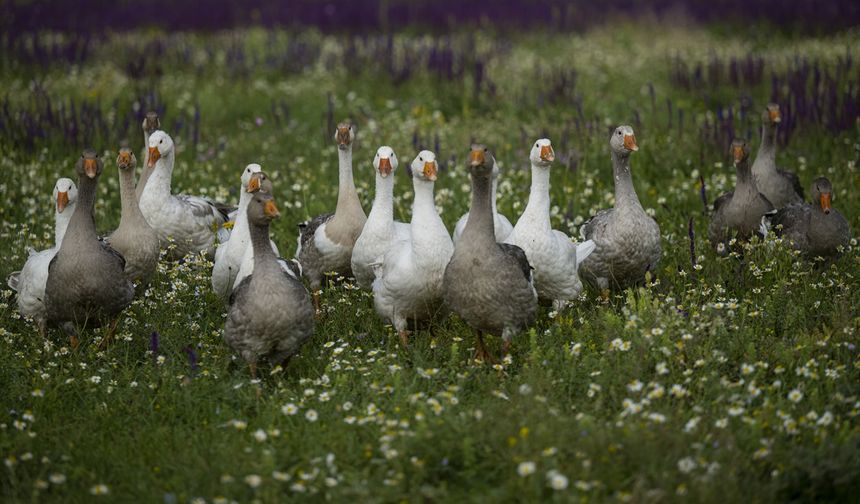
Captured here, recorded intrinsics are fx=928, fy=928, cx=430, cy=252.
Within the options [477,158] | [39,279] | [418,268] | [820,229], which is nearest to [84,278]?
[39,279]

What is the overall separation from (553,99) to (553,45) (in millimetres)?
4816

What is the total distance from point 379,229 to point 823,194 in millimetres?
3316

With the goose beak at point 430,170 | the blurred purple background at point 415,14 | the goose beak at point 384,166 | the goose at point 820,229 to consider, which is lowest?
the goose at point 820,229

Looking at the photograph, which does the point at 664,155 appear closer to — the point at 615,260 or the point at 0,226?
→ the point at 615,260

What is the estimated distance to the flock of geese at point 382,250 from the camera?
18.3 ft

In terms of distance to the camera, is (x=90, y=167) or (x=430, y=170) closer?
(x=430, y=170)

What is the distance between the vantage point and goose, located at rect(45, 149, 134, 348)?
235 inches

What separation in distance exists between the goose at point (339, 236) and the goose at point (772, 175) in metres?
3.62

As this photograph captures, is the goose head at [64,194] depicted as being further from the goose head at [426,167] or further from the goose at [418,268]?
the goose head at [426,167]

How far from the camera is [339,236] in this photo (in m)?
7.14

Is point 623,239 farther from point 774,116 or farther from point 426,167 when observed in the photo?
point 774,116

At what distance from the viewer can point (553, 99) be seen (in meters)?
12.0

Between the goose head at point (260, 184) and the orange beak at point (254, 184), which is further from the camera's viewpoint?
the orange beak at point (254, 184)

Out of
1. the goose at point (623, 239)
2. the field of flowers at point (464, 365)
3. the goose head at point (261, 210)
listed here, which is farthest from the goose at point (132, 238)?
the goose at point (623, 239)
